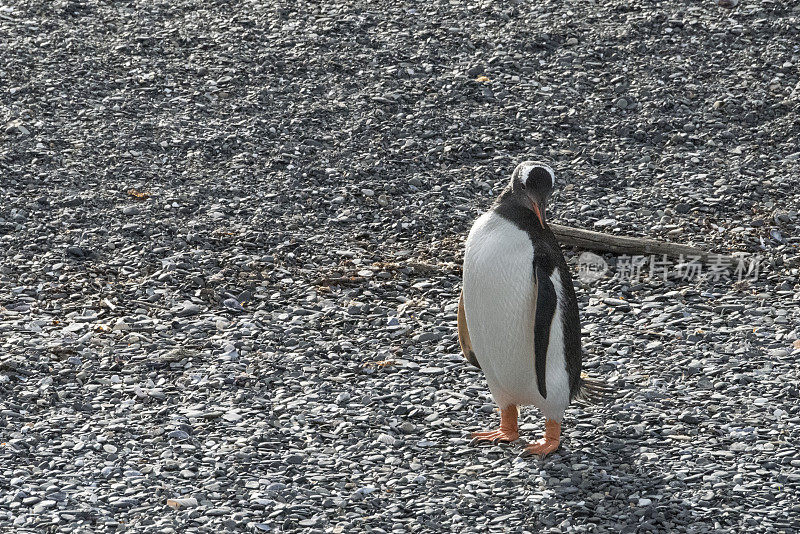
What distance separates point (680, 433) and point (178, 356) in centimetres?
250

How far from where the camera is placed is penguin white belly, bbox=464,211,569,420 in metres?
4.26

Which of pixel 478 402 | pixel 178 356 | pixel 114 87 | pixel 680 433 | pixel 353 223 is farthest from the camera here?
pixel 114 87

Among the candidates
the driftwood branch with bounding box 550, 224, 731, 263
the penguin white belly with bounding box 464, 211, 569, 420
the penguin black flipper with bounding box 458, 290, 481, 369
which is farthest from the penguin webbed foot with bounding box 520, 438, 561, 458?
the driftwood branch with bounding box 550, 224, 731, 263

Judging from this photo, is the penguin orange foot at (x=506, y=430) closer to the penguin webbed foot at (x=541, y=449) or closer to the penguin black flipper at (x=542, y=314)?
the penguin webbed foot at (x=541, y=449)

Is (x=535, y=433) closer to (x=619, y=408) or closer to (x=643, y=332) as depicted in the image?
(x=619, y=408)

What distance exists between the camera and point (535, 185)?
419 centimetres

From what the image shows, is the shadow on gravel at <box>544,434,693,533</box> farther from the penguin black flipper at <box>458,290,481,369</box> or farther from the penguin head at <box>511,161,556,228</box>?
the penguin head at <box>511,161,556,228</box>

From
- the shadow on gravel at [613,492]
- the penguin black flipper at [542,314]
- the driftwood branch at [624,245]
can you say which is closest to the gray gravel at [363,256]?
the shadow on gravel at [613,492]

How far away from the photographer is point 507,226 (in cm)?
428

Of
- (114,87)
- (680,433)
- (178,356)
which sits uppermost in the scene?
(114,87)

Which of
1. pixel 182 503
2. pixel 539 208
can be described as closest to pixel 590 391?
pixel 539 208

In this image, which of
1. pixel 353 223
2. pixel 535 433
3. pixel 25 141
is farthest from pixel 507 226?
pixel 25 141

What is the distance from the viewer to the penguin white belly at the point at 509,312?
168 inches

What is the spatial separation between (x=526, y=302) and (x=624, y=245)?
219 cm
